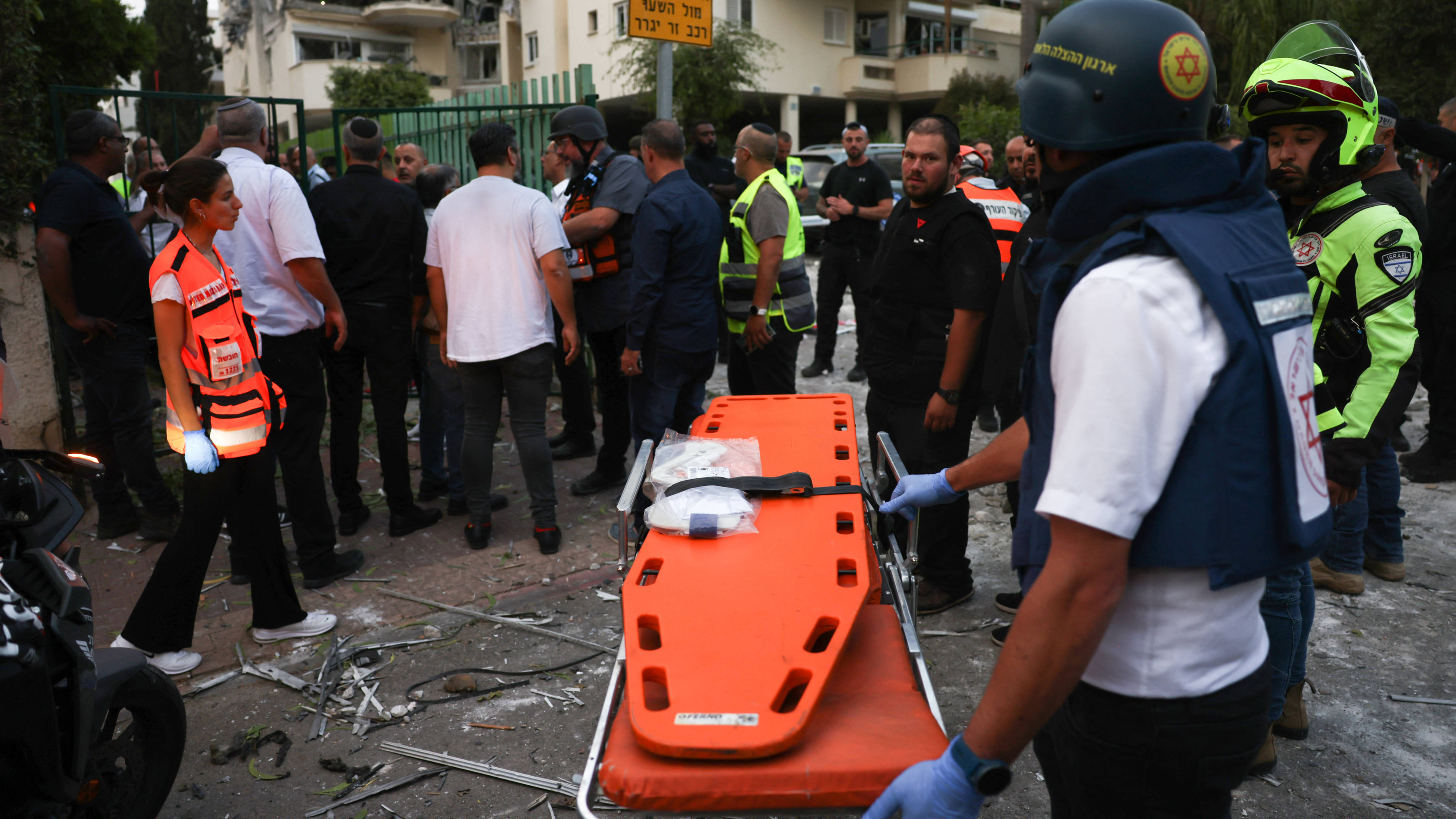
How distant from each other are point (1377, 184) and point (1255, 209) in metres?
2.62

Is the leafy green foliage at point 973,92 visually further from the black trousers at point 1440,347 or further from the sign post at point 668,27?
the sign post at point 668,27

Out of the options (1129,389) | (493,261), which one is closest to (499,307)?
(493,261)

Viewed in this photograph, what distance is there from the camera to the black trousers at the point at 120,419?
5059 millimetres

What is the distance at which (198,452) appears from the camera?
369 cm

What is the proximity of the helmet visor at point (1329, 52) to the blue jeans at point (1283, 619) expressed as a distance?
4.86 feet

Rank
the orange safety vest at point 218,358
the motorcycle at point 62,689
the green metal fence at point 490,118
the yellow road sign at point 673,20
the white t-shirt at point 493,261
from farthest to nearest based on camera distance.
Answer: the green metal fence at point 490,118 → the yellow road sign at point 673,20 → the white t-shirt at point 493,261 → the orange safety vest at point 218,358 → the motorcycle at point 62,689

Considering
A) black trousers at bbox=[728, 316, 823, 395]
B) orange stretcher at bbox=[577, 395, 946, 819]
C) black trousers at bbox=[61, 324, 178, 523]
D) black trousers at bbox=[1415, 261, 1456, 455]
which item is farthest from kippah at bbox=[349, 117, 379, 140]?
black trousers at bbox=[1415, 261, 1456, 455]

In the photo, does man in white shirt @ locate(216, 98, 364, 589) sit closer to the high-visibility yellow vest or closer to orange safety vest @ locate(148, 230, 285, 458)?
orange safety vest @ locate(148, 230, 285, 458)

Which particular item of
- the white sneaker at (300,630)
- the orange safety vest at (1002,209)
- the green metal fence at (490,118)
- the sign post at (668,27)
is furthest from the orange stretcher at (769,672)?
the green metal fence at (490,118)

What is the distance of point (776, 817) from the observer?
2.87 metres

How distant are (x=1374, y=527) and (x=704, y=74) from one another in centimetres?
2065

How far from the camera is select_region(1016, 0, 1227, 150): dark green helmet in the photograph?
1.48m

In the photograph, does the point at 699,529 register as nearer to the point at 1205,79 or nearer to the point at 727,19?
the point at 1205,79

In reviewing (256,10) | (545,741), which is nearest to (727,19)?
(256,10)
